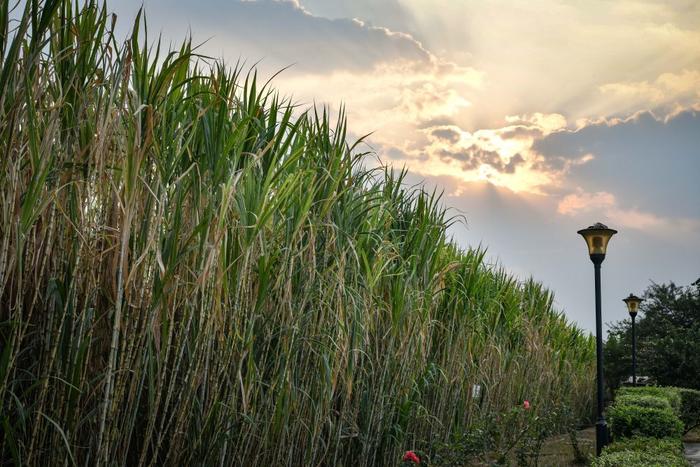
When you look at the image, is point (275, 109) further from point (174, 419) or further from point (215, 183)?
point (174, 419)

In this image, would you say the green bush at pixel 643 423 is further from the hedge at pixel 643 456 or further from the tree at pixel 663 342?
the tree at pixel 663 342

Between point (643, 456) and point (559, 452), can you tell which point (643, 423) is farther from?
point (643, 456)

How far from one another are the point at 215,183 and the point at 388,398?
2.28 m

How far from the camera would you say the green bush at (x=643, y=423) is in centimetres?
772

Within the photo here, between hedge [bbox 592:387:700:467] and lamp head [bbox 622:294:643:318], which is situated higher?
lamp head [bbox 622:294:643:318]

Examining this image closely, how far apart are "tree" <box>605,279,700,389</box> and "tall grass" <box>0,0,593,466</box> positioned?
46.3 ft

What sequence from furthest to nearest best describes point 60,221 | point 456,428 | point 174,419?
point 456,428, point 174,419, point 60,221

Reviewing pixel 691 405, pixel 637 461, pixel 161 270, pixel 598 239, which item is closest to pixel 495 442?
pixel 637 461

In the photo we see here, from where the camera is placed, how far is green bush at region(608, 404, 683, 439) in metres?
7.72

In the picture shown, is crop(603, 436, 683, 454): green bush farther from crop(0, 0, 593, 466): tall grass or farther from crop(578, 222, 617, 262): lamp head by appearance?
crop(0, 0, 593, 466): tall grass

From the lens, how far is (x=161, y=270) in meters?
2.55

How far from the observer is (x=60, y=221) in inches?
104

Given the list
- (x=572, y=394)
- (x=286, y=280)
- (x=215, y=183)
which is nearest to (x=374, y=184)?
(x=286, y=280)

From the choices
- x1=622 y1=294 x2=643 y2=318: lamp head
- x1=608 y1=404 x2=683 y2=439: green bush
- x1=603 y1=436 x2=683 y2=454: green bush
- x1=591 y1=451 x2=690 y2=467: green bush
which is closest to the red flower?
x1=591 y1=451 x2=690 y2=467: green bush
